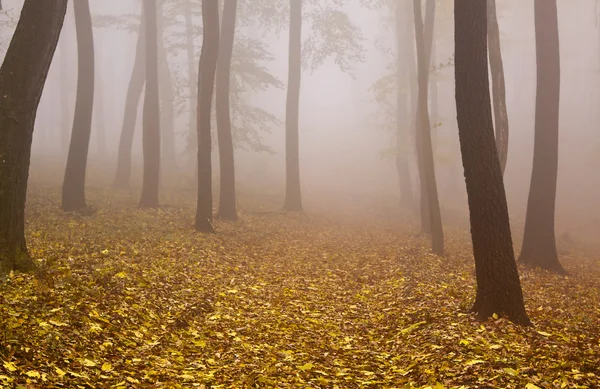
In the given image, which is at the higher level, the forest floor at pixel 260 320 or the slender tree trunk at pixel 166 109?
the slender tree trunk at pixel 166 109

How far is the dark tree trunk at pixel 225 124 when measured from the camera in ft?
57.9

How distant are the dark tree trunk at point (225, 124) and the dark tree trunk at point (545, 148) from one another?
983 cm

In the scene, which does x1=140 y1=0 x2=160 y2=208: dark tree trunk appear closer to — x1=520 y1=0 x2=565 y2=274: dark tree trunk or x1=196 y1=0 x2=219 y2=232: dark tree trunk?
x1=196 y1=0 x2=219 y2=232: dark tree trunk

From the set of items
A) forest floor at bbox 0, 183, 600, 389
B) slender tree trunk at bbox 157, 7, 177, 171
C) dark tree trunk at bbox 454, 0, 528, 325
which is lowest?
forest floor at bbox 0, 183, 600, 389

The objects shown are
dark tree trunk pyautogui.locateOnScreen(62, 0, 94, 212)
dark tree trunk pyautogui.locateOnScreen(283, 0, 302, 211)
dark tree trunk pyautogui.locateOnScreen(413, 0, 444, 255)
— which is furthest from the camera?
dark tree trunk pyautogui.locateOnScreen(283, 0, 302, 211)

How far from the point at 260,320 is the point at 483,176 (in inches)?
168

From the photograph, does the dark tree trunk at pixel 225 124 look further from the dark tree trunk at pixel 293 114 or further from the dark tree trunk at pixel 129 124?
the dark tree trunk at pixel 129 124

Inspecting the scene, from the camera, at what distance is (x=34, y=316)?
598cm

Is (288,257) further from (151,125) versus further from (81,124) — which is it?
(151,125)

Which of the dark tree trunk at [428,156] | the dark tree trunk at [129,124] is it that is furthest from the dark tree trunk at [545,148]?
the dark tree trunk at [129,124]

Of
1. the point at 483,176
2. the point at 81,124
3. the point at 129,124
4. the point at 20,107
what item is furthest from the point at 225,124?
the point at 483,176

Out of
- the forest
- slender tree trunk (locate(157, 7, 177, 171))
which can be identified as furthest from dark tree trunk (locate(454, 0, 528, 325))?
slender tree trunk (locate(157, 7, 177, 171))

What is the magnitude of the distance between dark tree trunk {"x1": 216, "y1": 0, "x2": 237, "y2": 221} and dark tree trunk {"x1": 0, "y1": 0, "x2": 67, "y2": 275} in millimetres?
9727

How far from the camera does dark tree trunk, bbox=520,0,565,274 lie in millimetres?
12734
